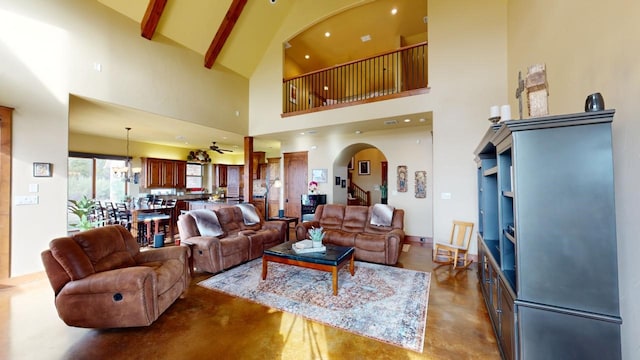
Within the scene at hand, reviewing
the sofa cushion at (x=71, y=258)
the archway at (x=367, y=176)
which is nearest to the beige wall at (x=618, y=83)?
the sofa cushion at (x=71, y=258)

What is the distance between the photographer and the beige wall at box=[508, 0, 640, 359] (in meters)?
1.39

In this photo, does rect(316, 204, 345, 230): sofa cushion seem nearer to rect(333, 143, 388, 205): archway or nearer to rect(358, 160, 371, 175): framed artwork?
rect(333, 143, 388, 205): archway

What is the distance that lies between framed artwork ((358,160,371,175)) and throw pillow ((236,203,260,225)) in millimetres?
6654

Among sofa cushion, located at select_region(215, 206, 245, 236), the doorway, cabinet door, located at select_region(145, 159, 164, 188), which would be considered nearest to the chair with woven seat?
sofa cushion, located at select_region(215, 206, 245, 236)

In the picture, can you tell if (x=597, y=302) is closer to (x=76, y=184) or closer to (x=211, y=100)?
(x=211, y=100)

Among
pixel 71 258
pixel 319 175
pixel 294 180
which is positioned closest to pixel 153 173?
pixel 294 180

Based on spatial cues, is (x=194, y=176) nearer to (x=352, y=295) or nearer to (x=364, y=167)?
(x=364, y=167)

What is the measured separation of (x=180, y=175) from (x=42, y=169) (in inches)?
226

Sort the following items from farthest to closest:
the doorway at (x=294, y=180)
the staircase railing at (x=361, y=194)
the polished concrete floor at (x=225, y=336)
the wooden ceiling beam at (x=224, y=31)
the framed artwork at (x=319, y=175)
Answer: the staircase railing at (x=361, y=194)
the doorway at (x=294, y=180)
the framed artwork at (x=319, y=175)
the wooden ceiling beam at (x=224, y=31)
the polished concrete floor at (x=225, y=336)

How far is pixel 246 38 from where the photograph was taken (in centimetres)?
625

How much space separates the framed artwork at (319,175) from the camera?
7.35 m

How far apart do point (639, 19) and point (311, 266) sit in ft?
10.8

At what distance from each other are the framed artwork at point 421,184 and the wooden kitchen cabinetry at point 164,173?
8.13m

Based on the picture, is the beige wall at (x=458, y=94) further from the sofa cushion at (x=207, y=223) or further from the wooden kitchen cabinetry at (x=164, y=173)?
the wooden kitchen cabinetry at (x=164, y=173)
